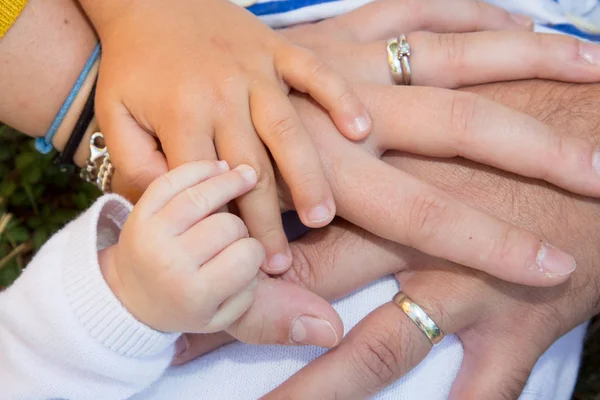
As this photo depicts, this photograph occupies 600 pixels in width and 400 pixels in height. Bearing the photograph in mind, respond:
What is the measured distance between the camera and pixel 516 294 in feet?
2.59

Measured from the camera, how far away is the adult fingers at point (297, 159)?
0.71 m

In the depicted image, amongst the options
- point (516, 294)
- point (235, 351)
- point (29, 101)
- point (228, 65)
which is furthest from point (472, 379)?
point (29, 101)

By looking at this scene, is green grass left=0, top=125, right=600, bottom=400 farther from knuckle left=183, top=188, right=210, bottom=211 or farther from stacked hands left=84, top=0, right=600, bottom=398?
knuckle left=183, top=188, right=210, bottom=211

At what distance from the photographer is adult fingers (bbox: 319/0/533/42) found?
92cm

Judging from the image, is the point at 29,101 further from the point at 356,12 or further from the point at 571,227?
the point at 571,227

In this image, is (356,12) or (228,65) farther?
(356,12)

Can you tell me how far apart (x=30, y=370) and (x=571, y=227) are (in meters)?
0.75

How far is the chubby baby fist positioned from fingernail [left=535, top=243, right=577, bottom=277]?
1.12 ft

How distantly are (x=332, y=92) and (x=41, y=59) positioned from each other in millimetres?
491

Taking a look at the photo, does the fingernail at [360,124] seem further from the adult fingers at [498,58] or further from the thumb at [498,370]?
the thumb at [498,370]

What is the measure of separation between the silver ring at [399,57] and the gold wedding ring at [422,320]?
1.10 feet

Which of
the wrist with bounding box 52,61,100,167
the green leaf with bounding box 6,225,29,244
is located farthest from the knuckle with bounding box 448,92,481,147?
A: the green leaf with bounding box 6,225,29,244

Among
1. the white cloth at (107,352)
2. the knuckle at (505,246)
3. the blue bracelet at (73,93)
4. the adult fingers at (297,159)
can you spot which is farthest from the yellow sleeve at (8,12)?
the knuckle at (505,246)

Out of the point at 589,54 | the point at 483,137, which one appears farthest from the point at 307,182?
the point at 589,54
